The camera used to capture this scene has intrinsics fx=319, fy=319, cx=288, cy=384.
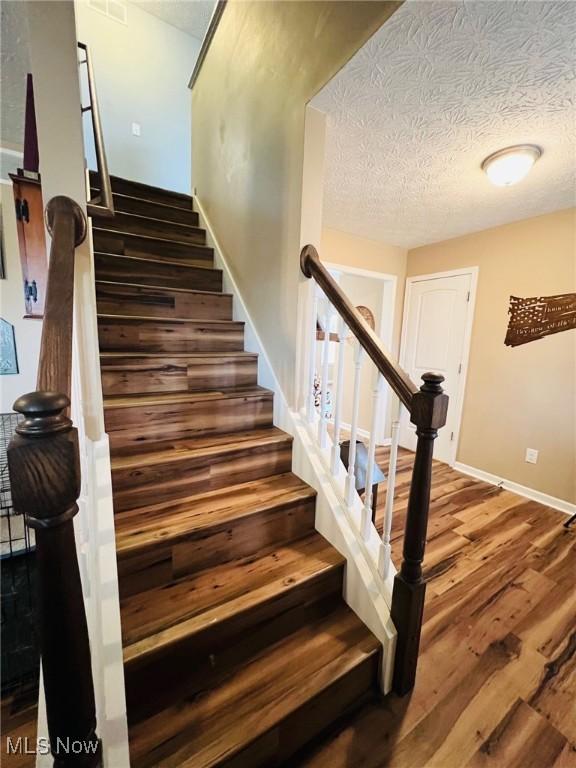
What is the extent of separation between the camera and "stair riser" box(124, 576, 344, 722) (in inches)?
37.0

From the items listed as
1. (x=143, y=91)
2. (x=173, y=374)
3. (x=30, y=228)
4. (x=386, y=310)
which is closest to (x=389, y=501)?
(x=173, y=374)

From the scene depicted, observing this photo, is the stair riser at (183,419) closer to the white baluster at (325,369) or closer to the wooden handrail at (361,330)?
the white baluster at (325,369)

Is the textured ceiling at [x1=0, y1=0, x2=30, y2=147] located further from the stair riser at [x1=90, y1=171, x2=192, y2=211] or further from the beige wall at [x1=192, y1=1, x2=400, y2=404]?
the beige wall at [x1=192, y1=1, x2=400, y2=404]

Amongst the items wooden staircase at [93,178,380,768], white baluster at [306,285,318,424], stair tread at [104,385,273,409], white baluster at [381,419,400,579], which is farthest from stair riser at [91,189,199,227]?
white baluster at [381,419,400,579]

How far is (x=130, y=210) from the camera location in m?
2.72

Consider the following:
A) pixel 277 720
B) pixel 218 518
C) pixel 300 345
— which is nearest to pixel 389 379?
pixel 300 345

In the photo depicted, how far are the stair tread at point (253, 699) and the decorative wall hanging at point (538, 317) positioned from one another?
2555 mm

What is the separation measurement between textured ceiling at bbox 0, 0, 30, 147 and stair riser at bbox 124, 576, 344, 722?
226 centimetres

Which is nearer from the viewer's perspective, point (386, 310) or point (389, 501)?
point (389, 501)

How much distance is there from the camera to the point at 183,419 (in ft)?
5.25

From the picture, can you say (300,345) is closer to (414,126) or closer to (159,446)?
(159,446)

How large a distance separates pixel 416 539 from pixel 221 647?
2.48ft

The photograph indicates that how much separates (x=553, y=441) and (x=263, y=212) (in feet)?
9.33

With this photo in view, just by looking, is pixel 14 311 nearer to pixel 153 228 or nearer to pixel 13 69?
pixel 153 228
